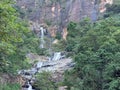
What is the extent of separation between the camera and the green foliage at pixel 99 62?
819 inches

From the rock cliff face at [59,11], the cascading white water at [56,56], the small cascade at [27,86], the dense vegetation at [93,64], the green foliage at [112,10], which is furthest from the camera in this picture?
the rock cliff face at [59,11]

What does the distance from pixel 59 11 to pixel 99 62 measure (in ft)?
145

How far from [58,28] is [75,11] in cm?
466

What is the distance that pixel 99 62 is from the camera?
22391 millimetres

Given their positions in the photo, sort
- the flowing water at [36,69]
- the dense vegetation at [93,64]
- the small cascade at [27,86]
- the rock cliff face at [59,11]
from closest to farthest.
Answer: the dense vegetation at [93,64], the small cascade at [27,86], the flowing water at [36,69], the rock cliff face at [59,11]

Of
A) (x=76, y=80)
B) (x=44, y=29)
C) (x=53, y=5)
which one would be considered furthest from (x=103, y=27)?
(x=53, y=5)

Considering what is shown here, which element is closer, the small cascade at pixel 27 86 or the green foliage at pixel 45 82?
the green foliage at pixel 45 82

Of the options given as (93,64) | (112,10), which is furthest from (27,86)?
(112,10)

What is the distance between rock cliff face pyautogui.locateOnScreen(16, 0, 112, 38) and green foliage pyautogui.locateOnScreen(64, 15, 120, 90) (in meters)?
33.1

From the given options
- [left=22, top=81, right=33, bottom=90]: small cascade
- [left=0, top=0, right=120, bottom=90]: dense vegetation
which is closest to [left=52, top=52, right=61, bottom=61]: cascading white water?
[left=22, top=81, right=33, bottom=90]: small cascade

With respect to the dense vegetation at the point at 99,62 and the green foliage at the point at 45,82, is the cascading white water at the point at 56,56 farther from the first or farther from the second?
the dense vegetation at the point at 99,62

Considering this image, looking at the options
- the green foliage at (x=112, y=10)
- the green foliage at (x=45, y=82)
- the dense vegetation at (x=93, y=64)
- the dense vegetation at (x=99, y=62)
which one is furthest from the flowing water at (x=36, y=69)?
the green foliage at (x=112, y=10)

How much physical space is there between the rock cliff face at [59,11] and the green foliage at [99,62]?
33078mm

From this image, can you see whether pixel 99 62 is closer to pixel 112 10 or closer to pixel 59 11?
pixel 112 10
